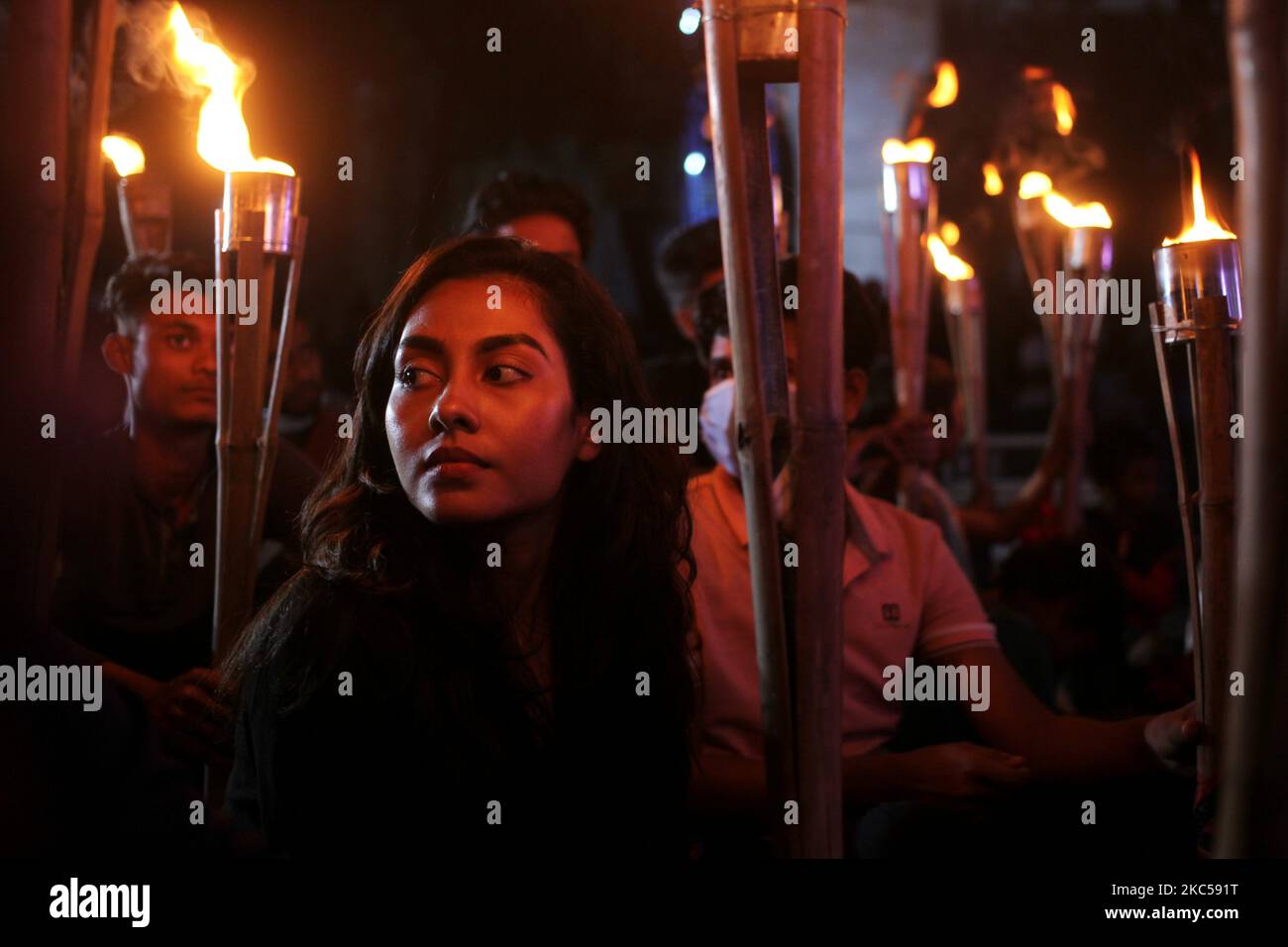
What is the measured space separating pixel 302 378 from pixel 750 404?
111 inches

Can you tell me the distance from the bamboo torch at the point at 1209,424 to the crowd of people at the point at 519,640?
12 centimetres

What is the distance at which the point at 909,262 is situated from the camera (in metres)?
3.28

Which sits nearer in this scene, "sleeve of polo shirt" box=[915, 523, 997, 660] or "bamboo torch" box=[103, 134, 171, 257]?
"sleeve of polo shirt" box=[915, 523, 997, 660]

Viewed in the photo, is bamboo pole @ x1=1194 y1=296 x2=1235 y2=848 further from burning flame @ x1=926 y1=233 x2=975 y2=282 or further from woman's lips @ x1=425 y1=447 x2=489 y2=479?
burning flame @ x1=926 y1=233 x2=975 y2=282

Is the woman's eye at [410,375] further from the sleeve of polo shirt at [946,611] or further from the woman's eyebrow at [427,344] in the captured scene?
the sleeve of polo shirt at [946,611]

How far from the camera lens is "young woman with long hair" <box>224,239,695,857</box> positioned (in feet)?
4.84

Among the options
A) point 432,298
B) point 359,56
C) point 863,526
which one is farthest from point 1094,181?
point 432,298

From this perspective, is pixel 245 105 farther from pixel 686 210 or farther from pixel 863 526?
pixel 863 526

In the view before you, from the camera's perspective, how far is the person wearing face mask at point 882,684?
1.87m

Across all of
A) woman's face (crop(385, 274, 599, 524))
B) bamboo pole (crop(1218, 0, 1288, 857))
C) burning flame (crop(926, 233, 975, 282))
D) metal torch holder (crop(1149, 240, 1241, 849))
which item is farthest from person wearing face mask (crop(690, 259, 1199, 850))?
burning flame (crop(926, 233, 975, 282))

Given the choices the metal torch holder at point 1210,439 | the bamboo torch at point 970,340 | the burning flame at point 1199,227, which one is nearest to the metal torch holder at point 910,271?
the bamboo torch at point 970,340

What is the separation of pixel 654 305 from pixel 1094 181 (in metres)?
2.31

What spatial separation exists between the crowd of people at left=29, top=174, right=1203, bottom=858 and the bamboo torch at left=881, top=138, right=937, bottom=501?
0.64 m
